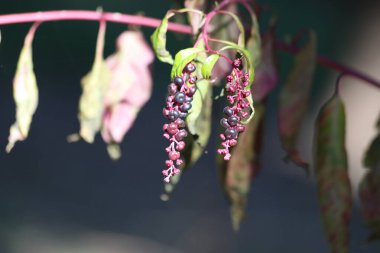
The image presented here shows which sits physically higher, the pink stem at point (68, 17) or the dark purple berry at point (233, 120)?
the pink stem at point (68, 17)

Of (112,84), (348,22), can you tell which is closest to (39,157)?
(348,22)

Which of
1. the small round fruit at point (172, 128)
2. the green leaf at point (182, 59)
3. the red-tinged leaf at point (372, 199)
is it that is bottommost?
the red-tinged leaf at point (372, 199)

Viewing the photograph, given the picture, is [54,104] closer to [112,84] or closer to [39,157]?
[39,157]

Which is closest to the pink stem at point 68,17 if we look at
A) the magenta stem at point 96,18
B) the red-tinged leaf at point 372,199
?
the magenta stem at point 96,18

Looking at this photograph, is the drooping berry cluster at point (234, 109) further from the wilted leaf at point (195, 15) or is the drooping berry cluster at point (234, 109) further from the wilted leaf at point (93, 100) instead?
the wilted leaf at point (93, 100)

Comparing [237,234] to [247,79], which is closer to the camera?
[247,79]

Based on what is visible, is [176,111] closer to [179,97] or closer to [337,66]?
[179,97]

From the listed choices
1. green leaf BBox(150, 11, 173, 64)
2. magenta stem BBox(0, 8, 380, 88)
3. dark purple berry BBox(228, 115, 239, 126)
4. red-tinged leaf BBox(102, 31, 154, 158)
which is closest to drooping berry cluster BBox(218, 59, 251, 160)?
dark purple berry BBox(228, 115, 239, 126)
